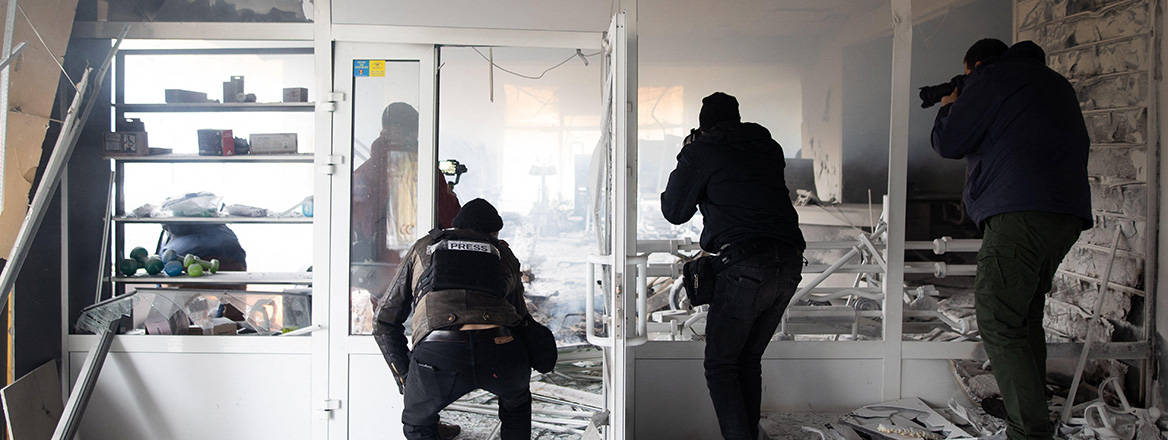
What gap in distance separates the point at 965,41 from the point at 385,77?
2715 millimetres

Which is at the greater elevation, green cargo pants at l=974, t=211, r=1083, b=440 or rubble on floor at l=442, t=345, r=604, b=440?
green cargo pants at l=974, t=211, r=1083, b=440

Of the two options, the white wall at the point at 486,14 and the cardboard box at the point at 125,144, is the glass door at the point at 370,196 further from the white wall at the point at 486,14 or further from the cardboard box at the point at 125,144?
the cardboard box at the point at 125,144

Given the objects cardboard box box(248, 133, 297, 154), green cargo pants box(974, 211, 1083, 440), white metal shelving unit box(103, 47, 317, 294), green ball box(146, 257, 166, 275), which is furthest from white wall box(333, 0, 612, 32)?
green cargo pants box(974, 211, 1083, 440)

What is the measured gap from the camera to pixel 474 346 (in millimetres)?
2406

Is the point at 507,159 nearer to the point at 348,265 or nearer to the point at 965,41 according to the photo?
the point at 348,265

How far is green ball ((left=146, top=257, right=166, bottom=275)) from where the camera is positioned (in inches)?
133

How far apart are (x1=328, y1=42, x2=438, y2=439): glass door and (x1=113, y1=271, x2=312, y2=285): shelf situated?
396 millimetres

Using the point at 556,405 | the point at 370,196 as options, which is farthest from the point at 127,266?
Answer: the point at 556,405

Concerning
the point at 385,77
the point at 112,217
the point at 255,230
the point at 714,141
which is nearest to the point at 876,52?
the point at 714,141

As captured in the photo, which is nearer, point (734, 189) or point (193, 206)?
point (734, 189)

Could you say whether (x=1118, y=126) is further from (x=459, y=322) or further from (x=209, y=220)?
(x=209, y=220)

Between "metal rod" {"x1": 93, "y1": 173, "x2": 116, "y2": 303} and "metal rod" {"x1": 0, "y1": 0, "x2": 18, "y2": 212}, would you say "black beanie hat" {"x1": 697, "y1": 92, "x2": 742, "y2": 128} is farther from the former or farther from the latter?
"metal rod" {"x1": 93, "y1": 173, "x2": 116, "y2": 303}

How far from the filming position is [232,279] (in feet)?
11.2

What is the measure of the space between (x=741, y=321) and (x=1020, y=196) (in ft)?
3.15
